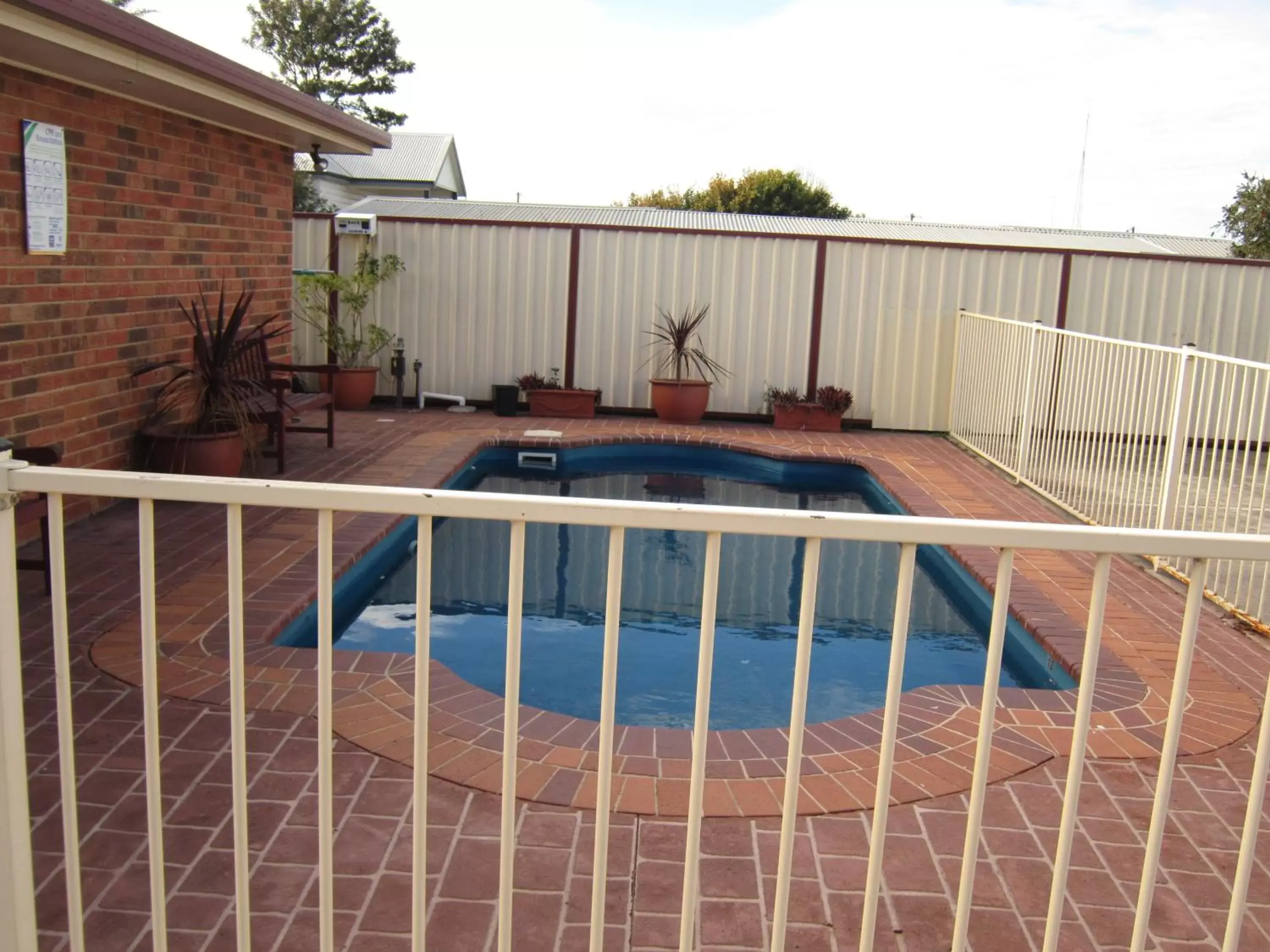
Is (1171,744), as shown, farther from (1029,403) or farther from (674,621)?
(1029,403)

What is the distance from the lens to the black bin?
10.8 metres

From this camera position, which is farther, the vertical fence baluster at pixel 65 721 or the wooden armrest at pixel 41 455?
the wooden armrest at pixel 41 455

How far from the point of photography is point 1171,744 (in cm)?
160

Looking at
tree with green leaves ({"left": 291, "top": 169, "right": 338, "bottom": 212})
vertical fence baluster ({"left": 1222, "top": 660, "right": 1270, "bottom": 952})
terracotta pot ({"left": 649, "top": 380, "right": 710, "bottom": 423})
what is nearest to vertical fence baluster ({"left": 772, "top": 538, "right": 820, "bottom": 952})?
vertical fence baluster ({"left": 1222, "top": 660, "right": 1270, "bottom": 952})

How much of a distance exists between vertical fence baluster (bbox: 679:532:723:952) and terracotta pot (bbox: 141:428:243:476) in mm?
5145

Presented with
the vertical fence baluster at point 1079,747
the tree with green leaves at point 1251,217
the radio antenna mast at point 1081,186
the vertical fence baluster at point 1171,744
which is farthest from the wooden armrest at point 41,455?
the radio antenna mast at point 1081,186

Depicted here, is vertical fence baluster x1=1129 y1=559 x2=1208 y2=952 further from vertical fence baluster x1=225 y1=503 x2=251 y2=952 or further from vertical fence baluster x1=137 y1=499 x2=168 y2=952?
vertical fence baluster x1=137 y1=499 x2=168 y2=952

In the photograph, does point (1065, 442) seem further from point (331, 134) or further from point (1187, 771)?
point (331, 134)

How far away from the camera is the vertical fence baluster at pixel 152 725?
1604 millimetres

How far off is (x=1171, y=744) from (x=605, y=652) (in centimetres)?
86

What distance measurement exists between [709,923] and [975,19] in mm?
10865

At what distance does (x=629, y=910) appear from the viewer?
2465 mm

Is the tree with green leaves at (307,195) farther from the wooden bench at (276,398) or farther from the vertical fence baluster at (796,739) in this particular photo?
the vertical fence baluster at (796,739)

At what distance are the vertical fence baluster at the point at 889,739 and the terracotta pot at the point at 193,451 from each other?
17.4ft
